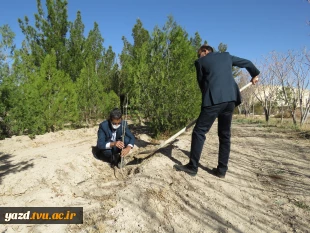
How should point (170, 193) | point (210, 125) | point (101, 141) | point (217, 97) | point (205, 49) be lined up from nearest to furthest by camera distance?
point (170, 193) → point (217, 97) → point (210, 125) → point (205, 49) → point (101, 141)

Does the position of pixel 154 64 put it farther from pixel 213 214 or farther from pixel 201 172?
pixel 213 214

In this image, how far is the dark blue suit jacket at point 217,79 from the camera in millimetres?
2762

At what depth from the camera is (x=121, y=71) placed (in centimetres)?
1540

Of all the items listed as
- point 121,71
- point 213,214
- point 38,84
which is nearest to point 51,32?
point 121,71

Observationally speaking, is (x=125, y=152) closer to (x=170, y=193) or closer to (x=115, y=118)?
(x=115, y=118)

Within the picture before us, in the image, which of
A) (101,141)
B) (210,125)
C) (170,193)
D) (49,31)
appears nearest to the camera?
(170,193)

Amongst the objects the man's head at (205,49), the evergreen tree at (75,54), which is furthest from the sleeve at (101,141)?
the evergreen tree at (75,54)

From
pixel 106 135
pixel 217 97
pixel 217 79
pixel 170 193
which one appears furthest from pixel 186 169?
pixel 106 135

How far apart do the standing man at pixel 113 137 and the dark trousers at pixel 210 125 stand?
1302 mm

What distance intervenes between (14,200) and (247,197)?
253 centimetres

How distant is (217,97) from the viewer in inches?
108

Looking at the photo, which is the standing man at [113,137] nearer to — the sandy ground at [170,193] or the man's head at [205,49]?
the sandy ground at [170,193]

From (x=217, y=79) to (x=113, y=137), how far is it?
6.90 ft

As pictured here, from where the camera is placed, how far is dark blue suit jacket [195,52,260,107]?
2762 millimetres
